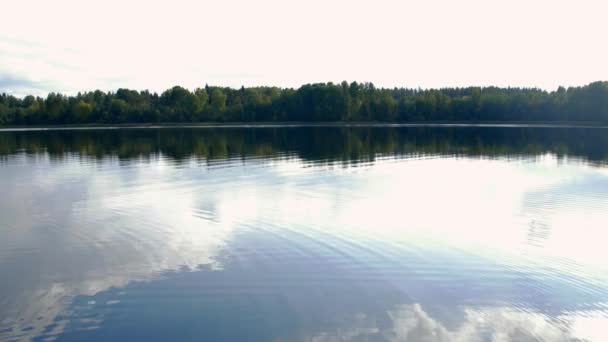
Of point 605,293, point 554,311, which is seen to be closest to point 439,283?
point 554,311

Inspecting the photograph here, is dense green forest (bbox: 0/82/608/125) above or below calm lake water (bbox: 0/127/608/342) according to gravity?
above

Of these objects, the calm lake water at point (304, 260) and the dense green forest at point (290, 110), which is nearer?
the calm lake water at point (304, 260)

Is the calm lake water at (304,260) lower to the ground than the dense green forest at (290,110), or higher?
lower

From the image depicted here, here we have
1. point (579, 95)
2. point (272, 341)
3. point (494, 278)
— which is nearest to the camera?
point (272, 341)

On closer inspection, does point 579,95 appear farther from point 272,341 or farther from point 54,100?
point 54,100

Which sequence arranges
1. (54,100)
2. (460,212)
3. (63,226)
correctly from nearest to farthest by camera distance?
(63,226)
(460,212)
(54,100)

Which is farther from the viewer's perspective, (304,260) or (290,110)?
(290,110)

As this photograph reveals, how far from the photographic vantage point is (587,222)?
2272 cm

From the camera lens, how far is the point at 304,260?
16.9 meters

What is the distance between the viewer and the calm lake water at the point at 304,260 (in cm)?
1215

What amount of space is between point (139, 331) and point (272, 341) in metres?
3.32

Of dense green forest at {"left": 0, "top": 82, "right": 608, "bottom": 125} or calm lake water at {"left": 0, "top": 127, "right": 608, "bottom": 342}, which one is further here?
dense green forest at {"left": 0, "top": 82, "right": 608, "bottom": 125}

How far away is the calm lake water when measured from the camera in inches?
478

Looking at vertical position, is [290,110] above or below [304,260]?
above
